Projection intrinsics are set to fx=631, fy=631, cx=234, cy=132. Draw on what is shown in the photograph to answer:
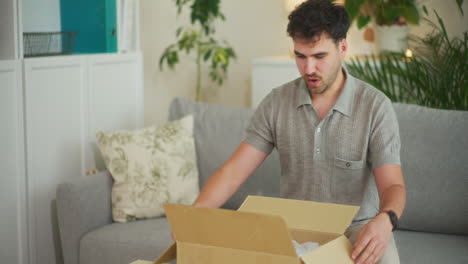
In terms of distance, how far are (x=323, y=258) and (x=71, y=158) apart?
5.75ft

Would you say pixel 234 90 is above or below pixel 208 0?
below

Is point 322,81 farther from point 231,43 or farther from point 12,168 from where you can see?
point 231,43

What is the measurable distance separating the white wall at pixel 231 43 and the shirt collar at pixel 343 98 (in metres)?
2.00

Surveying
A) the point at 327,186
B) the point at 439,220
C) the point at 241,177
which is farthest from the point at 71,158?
the point at 439,220

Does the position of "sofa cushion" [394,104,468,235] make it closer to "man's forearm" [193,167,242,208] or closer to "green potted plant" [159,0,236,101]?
"man's forearm" [193,167,242,208]

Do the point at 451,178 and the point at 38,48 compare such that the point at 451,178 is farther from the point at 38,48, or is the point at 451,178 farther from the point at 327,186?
Answer: the point at 38,48

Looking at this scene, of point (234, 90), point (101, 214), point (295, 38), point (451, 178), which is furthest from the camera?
point (234, 90)

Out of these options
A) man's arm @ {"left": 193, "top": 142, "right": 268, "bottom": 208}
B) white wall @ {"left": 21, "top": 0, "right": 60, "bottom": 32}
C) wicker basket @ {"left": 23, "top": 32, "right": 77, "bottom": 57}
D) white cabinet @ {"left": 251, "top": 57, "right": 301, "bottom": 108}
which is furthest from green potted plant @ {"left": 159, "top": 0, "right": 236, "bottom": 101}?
man's arm @ {"left": 193, "top": 142, "right": 268, "bottom": 208}

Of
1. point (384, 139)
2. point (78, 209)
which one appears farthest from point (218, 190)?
point (78, 209)

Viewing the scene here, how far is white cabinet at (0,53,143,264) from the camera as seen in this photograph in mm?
2426

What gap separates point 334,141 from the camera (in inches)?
74.2

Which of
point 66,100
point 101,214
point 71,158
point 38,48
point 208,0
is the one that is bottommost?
point 101,214

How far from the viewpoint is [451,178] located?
236 centimetres

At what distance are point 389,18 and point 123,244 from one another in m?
1.97
